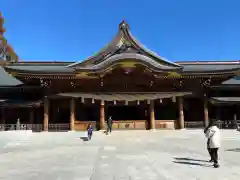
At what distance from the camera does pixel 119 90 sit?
84.2ft

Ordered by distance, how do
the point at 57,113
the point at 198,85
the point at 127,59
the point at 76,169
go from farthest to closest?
the point at 57,113 < the point at 198,85 < the point at 127,59 < the point at 76,169

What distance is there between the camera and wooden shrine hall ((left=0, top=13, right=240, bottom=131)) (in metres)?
24.1

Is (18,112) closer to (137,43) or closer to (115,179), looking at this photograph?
(137,43)

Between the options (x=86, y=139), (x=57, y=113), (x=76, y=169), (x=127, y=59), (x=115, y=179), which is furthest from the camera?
(x=57, y=113)

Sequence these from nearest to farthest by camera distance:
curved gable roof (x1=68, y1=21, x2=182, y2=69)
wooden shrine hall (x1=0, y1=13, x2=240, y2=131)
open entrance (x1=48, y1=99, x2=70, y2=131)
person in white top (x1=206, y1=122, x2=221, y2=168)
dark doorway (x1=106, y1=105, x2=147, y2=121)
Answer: person in white top (x1=206, y1=122, x2=221, y2=168) < wooden shrine hall (x1=0, y1=13, x2=240, y2=131) < open entrance (x1=48, y1=99, x2=70, y2=131) < curved gable roof (x1=68, y1=21, x2=182, y2=69) < dark doorway (x1=106, y1=105, x2=147, y2=121)

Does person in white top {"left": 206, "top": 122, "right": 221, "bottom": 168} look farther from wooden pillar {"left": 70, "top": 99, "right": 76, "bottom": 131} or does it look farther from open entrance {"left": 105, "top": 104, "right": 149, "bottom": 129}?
wooden pillar {"left": 70, "top": 99, "right": 76, "bottom": 131}

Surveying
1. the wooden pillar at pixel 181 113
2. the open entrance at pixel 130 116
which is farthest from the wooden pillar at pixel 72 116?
the wooden pillar at pixel 181 113

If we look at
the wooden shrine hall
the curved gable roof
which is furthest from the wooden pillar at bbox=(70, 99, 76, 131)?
the curved gable roof

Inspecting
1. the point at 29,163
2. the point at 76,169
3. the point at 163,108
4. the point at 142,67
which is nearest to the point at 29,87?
the point at 142,67

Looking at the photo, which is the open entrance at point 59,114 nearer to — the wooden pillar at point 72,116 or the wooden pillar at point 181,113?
the wooden pillar at point 72,116

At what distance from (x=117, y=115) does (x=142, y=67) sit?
735 cm

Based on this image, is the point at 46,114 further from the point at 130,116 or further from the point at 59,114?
the point at 130,116

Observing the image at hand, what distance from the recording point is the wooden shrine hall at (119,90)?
79.2ft

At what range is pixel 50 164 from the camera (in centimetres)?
969
